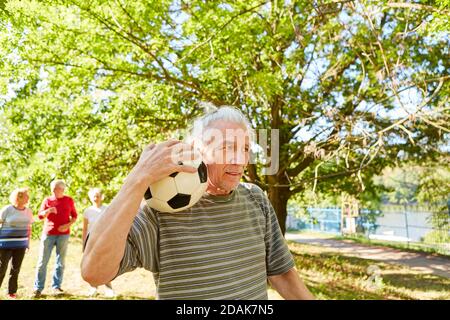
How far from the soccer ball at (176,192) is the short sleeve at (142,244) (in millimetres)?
50

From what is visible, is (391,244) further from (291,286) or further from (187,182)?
(187,182)

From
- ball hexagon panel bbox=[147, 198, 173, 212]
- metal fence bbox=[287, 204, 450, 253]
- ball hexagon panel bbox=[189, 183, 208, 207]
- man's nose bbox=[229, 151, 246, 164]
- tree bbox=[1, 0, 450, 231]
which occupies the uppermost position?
tree bbox=[1, 0, 450, 231]

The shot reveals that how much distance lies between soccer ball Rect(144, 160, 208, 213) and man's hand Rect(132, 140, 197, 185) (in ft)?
0.26

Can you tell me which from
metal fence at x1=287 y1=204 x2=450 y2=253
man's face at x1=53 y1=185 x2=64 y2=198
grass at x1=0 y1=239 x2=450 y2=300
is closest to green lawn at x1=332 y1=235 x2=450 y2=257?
metal fence at x1=287 y1=204 x2=450 y2=253

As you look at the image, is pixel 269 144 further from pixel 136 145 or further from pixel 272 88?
pixel 136 145

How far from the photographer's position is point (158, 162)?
1.14 m

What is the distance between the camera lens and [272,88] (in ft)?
17.0

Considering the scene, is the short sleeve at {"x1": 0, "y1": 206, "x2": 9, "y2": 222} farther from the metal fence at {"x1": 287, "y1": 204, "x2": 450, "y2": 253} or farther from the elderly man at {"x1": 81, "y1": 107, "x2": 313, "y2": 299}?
the metal fence at {"x1": 287, "y1": 204, "x2": 450, "y2": 253}

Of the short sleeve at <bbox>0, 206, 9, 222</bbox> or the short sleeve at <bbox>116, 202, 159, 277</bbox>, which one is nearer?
the short sleeve at <bbox>116, 202, 159, 277</bbox>

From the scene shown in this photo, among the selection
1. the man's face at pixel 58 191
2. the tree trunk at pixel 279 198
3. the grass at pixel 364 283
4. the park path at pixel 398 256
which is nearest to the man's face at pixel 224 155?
the man's face at pixel 58 191

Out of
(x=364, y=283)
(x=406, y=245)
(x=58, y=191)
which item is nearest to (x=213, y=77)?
(x=58, y=191)

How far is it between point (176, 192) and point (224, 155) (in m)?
0.31

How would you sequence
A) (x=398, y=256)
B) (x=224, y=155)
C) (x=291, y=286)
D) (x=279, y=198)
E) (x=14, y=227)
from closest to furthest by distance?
(x=224, y=155) → (x=291, y=286) → (x=14, y=227) → (x=279, y=198) → (x=398, y=256)

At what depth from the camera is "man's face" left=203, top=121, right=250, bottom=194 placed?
147 centimetres
